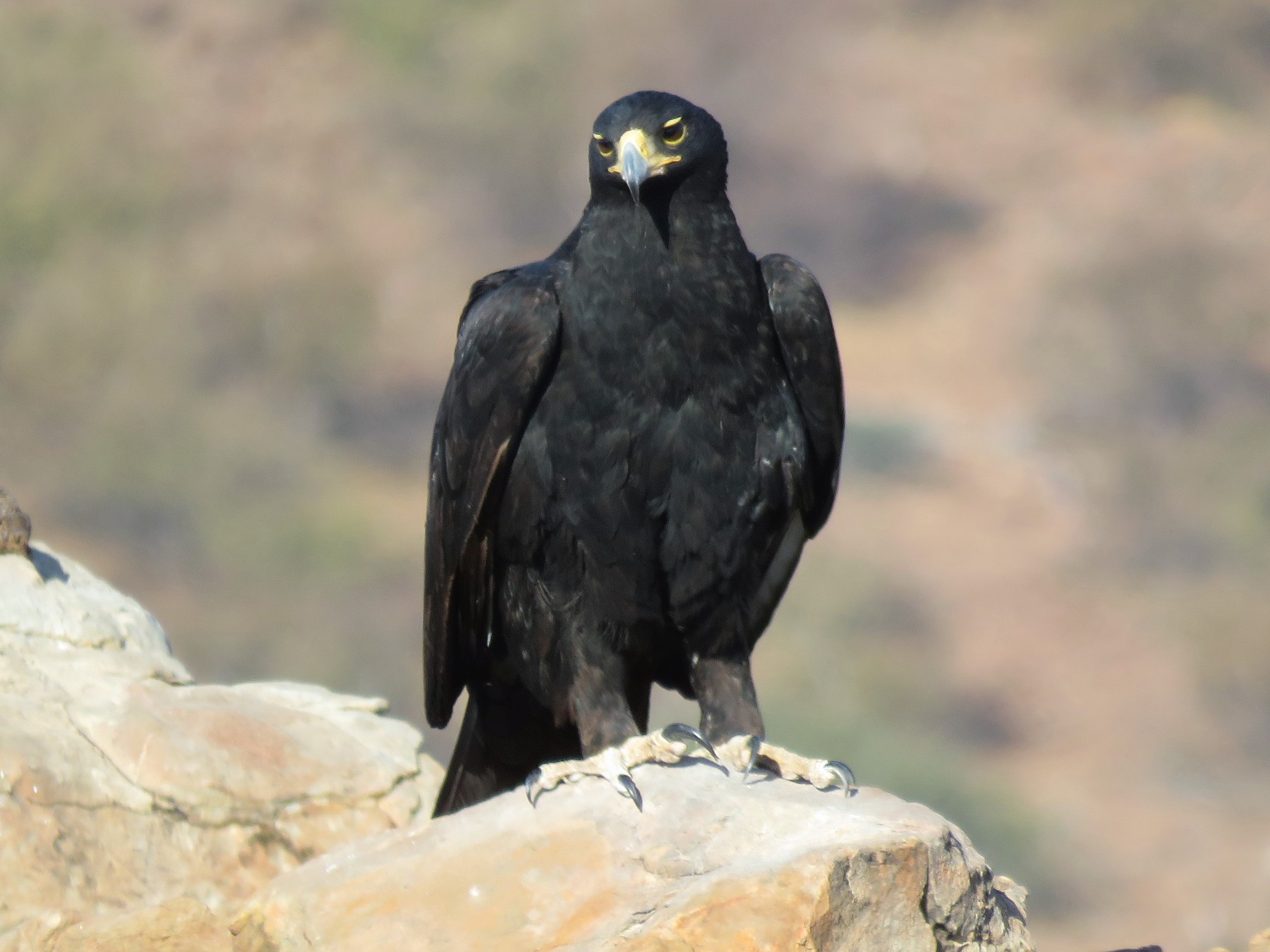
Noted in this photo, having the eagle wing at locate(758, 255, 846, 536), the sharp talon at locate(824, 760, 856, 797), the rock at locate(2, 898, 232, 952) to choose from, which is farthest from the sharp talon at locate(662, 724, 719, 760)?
the rock at locate(2, 898, 232, 952)

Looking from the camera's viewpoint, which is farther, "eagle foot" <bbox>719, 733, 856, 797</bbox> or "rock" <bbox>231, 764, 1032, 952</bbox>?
"eagle foot" <bbox>719, 733, 856, 797</bbox>

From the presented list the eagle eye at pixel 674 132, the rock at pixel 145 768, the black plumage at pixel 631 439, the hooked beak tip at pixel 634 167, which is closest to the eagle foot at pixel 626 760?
the black plumage at pixel 631 439

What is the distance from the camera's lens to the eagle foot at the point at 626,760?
16.6ft

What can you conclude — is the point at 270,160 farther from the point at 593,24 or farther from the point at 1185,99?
the point at 1185,99

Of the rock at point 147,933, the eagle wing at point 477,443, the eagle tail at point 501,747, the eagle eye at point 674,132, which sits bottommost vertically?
the rock at point 147,933

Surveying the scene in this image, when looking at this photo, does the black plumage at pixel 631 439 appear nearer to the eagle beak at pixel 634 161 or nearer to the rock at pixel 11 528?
the eagle beak at pixel 634 161

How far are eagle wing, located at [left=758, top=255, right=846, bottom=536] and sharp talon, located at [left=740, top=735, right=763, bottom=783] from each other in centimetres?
89

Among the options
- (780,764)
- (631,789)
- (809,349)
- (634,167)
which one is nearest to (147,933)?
(631,789)

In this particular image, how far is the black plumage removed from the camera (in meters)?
5.41

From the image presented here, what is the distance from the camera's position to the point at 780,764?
5.30 m

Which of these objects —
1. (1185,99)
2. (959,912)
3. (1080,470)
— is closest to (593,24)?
(1185,99)

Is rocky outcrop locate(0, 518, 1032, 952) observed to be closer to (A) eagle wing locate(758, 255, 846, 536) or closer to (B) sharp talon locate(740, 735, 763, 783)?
(B) sharp talon locate(740, 735, 763, 783)

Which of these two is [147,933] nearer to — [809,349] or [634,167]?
[634,167]

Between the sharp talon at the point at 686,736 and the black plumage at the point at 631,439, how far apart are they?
258 millimetres
